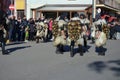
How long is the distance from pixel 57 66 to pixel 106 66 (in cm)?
168

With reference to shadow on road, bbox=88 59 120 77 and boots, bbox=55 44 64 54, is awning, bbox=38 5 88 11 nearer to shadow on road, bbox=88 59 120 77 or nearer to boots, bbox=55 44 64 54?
boots, bbox=55 44 64 54

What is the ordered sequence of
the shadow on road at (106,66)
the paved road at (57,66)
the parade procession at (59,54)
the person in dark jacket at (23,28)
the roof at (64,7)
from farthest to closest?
the roof at (64,7), the person in dark jacket at (23,28), the shadow on road at (106,66), the parade procession at (59,54), the paved road at (57,66)

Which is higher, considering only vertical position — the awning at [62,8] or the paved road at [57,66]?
the awning at [62,8]

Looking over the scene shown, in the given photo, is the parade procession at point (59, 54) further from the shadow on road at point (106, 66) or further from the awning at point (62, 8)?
the awning at point (62, 8)

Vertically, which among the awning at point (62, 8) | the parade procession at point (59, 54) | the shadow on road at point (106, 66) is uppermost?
the awning at point (62, 8)

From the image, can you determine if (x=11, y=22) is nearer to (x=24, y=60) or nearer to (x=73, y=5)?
(x=24, y=60)

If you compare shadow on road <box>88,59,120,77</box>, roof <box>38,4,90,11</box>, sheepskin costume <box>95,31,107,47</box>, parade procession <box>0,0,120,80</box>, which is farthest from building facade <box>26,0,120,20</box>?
shadow on road <box>88,59,120,77</box>

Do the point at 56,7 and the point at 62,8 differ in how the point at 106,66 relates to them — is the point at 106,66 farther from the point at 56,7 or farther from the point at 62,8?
the point at 56,7

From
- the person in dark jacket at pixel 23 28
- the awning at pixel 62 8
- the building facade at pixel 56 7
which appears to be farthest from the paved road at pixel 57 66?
the awning at pixel 62 8

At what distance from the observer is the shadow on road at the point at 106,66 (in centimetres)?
1293

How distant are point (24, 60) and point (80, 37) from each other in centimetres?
279

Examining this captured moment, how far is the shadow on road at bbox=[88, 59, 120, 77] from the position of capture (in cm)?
1293

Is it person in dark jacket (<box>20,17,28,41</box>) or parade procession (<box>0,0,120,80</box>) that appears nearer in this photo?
parade procession (<box>0,0,120,80</box>)

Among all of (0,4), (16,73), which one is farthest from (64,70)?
(0,4)
